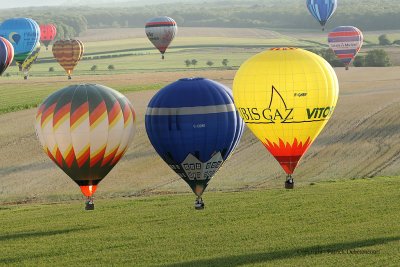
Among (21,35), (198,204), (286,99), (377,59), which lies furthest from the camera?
(377,59)

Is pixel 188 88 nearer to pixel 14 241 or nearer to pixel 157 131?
pixel 157 131

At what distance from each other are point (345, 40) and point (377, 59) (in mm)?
21947

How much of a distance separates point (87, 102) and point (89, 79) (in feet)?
192

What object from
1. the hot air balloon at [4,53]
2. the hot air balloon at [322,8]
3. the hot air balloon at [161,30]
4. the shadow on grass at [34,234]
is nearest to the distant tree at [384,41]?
the hot air balloon at [322,8]

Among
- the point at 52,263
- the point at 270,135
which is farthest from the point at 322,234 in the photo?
the point at 52,263

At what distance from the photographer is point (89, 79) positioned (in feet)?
288

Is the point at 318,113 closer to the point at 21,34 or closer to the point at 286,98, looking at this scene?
the point at 286,98

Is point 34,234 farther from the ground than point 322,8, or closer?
farther from the ground

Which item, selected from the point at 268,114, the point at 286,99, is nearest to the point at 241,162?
the point at 268,114

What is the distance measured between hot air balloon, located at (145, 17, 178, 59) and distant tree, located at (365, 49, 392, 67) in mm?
29073

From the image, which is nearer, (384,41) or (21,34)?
(21,34)

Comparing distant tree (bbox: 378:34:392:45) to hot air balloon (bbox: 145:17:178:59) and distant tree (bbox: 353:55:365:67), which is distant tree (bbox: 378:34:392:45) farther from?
hot air balloon (bbox: 145:17:178:59)

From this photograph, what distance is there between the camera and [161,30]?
84.1 m

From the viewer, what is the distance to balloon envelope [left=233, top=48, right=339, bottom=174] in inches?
1220
